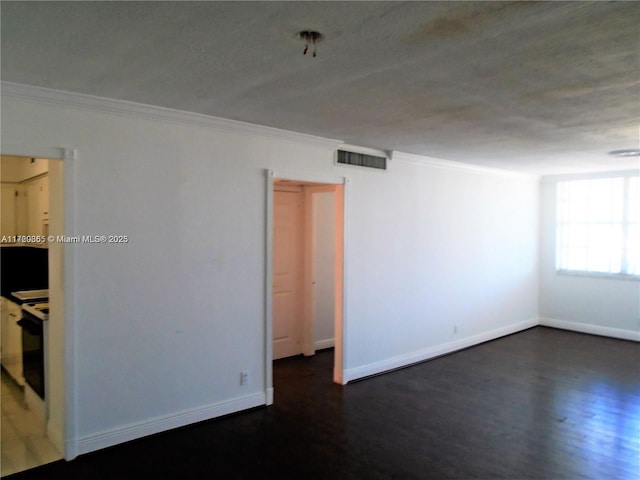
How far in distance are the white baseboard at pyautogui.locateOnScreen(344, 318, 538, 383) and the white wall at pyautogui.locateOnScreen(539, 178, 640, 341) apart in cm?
74

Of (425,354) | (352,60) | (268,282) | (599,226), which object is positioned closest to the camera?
(352,60)

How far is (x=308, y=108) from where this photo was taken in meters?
3.40

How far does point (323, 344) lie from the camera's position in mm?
6207

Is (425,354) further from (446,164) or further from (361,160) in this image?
(361,160)

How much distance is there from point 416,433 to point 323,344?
2.63 metres

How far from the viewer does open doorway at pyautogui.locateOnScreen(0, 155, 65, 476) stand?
3232 mm

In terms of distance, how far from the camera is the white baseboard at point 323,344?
20.0 ft

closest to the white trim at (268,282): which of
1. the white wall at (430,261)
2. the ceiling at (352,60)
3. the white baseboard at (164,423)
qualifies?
the white baseboard at (164,423)

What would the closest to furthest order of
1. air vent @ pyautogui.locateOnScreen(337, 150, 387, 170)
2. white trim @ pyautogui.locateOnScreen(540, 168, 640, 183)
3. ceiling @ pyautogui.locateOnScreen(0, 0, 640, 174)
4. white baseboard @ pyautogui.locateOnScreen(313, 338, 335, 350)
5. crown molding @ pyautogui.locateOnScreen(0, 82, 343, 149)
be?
ceiling @ pyautogui.locateOnScreen(0, 0, 640, 174) → crown molding @ pyautogui.locateOnScreen(0, 82, 343, 149) → air vent @ pyautogui.locateOnScreen(337, 150, 387, 170) → white baseboard @ pyautogui.locateOnScreen(313, 338, 335, 350) → white trim @ pyautogui.locateOnScreen(540, 168, 640, 183)

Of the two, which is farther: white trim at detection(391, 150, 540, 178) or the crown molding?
white trim at detection(391, 150, 540, 178)

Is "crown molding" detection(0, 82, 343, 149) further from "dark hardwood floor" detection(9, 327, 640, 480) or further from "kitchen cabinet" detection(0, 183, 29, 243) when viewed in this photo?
"kitchen cabinet" detection(0, 183, 29, 243)

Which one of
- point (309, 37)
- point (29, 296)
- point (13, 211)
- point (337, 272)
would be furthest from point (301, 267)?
point (309, 37)

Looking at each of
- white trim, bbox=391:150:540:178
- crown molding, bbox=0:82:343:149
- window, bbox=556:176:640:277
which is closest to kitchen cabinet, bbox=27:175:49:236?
crown molding, bbox=0:82:343:149

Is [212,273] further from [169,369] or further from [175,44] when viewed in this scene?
[175,44]
